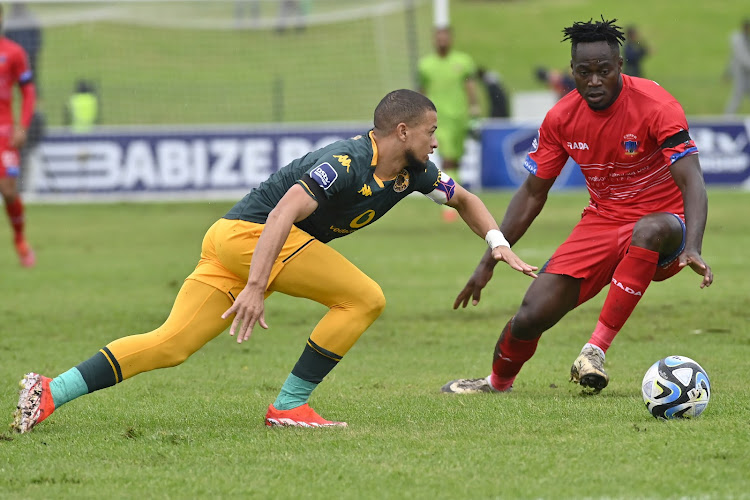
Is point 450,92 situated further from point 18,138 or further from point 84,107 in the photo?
point 84,107

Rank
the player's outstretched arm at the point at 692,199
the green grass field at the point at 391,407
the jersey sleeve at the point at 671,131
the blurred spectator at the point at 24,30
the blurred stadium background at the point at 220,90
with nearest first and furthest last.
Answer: the green grass field at the point at 391,407 < the player's outstretched arm at the point at 692,199 < the jersey sleeve at the point at 671,131 < the blurred stadium background at the point at 220,90 < the blurred spectator at the point at 24,30

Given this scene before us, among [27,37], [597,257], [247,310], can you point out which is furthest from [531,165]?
[27,37]

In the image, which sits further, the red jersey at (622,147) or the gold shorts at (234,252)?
the red jersey at (622,147)

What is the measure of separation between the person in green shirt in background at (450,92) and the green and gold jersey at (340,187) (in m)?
11.8

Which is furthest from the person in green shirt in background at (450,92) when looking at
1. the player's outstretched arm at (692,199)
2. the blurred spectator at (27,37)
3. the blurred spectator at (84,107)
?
the player's outstretched arm at (692,199)

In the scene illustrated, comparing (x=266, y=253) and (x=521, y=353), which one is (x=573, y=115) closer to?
(x=521, y=353)

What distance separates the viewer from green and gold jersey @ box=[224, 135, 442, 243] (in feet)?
17.4

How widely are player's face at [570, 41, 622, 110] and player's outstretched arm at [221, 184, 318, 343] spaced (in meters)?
2.03

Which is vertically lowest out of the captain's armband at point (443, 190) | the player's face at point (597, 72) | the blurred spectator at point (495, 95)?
the blurred spectator at point (495, 95)

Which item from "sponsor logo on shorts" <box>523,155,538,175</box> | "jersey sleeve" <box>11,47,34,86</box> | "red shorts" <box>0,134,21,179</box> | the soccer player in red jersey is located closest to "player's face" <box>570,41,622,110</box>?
the soccer player in red jersey

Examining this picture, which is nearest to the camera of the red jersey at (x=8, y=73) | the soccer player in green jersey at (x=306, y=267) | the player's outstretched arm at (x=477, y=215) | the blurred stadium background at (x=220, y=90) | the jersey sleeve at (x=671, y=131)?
the soccer player in green jersey at (x=306, y=267)

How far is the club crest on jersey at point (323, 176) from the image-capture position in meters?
5.26

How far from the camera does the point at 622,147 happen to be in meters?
6.51

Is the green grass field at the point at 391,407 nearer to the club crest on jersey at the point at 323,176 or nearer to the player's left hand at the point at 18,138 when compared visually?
the club crest on jersey at the point at 323,176
